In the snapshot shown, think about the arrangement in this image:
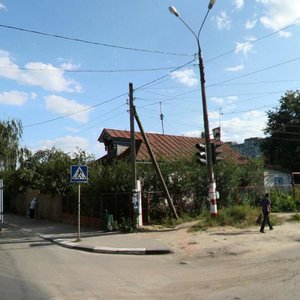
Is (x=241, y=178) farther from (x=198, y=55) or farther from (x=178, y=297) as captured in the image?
(x=178, y=297)

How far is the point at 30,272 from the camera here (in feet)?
34.9

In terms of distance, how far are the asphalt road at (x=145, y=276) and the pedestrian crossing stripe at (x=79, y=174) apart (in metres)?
3.71

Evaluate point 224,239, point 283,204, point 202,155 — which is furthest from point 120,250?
point 283,204

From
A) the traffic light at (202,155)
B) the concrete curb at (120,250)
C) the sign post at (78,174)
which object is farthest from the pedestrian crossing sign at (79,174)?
the traffic light at (202,155)

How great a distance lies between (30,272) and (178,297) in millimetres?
4343

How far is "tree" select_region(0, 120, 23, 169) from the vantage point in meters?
43.3

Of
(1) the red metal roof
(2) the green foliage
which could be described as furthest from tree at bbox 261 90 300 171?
(2) the green foliage

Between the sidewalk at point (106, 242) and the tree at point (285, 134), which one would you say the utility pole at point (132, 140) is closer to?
the sidewalk at point (106, 242)

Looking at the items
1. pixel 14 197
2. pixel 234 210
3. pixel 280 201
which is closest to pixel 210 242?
pixel 234 210

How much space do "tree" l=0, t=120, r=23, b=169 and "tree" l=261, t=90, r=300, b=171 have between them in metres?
35.0

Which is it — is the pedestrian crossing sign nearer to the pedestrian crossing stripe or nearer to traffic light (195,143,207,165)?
the pedestrian crossing stripe

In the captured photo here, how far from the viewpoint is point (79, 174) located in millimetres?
17891

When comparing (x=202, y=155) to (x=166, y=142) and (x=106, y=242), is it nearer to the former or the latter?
(x=106, y=242)

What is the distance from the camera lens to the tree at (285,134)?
6066 cm
